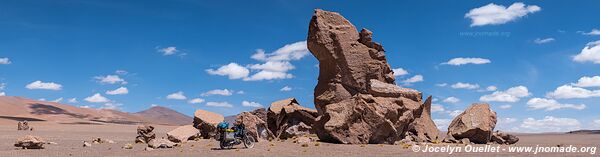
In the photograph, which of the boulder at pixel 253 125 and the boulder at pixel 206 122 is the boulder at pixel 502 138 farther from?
the boulder at pixel 206 122

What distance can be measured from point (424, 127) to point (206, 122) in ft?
40.1

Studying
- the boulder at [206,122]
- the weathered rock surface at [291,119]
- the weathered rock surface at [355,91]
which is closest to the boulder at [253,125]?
the weathered rock surface at [291,119]

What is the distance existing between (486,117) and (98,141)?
2134cm

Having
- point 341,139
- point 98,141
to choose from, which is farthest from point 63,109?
point 341,139

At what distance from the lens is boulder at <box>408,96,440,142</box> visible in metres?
28.7

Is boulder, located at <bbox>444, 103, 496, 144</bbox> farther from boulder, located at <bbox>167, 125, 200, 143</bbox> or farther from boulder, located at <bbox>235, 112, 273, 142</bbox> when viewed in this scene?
boulder, located at <bbox>167, 125, 200, 143</bbox>

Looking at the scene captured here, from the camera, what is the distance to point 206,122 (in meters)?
31.3

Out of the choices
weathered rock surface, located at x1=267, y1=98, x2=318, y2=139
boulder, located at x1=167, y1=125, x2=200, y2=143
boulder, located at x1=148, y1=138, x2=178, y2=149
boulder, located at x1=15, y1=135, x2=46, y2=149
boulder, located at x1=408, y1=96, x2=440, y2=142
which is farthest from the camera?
weathered rock surface, located at x1=267, y1=98, x2=318, y2=139

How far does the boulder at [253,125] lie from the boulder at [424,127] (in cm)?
767

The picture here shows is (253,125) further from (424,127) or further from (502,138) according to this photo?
(502,138)

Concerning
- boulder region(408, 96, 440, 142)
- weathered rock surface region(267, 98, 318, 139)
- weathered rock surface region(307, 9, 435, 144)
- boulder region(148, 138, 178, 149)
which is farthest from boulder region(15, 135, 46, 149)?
boulder region(408, 96, 440, 142)

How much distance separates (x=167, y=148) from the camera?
24.4 meters

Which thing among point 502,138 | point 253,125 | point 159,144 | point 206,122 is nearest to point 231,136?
point 159,144

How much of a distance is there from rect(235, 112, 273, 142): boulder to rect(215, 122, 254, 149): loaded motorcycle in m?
2.78
